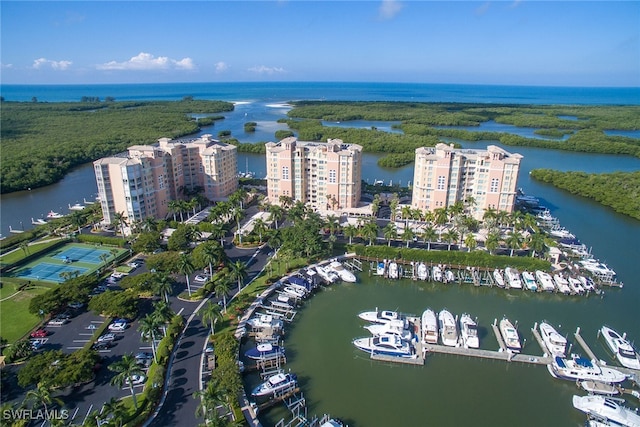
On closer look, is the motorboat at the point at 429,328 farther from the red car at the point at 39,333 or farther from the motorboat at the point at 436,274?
the red car at the point at 39,333

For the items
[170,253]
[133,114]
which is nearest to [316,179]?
[170,253]

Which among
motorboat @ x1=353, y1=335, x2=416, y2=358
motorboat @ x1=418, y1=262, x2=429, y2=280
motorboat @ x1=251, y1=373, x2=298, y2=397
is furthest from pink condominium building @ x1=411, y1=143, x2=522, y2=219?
motorboat @ x1=251, y1=373, x2=298, y2=397

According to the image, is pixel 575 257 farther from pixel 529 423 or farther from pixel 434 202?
pixel 529 423

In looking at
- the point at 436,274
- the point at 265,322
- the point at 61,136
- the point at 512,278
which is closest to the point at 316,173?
the point at 436,274

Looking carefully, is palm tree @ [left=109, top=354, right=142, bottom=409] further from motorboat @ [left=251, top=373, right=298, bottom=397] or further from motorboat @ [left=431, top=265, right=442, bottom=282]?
motorboat @ [left=431, top=265, right=442, bottom=282]

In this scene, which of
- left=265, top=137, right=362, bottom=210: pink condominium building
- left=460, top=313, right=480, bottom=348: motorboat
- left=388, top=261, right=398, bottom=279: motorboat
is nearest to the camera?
left=460, top=313, right=480, bottom=348: motorboat

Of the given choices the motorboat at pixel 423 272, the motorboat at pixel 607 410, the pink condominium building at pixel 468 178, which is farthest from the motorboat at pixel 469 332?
the pink condominium building at pixel 468 178

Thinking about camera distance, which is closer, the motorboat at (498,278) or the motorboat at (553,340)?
the motorboat at (553,340)
